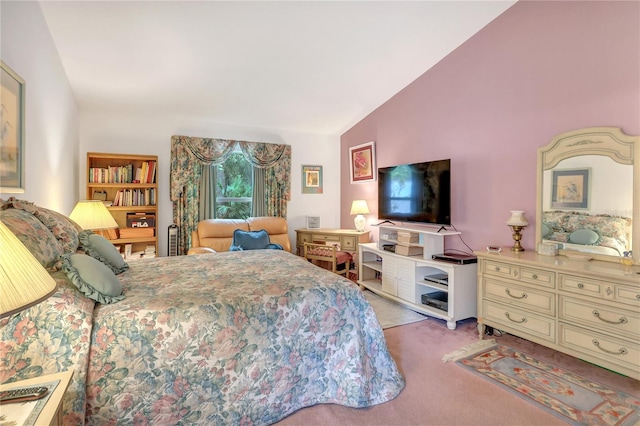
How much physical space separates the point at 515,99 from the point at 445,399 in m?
2.61

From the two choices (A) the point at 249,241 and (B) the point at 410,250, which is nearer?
(B) the point at 410,250

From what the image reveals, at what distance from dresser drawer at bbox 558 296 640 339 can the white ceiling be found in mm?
2607

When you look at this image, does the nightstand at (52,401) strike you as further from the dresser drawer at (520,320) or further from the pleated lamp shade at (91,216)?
the dresser drawer at (520,320)

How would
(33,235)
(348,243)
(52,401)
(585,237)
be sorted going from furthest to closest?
(348,243) → (585,237) → (33,235) → (52,401)

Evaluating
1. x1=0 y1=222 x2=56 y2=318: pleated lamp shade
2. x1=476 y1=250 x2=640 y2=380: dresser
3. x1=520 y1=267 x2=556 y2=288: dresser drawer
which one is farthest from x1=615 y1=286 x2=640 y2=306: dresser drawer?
x1=0 y1=222 x2=56 y2=318: pleated lamp shade

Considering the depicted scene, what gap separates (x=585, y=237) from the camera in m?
2.51

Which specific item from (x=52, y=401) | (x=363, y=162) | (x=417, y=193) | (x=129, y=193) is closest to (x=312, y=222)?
(x=363, y=162)

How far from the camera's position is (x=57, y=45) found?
2.80 meters

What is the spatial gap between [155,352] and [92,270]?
50cm

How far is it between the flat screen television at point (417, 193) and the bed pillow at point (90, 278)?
9.79 feet

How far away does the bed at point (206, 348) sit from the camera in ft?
4.55

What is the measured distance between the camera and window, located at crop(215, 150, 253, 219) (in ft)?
16.4

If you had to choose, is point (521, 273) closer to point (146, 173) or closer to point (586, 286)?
point (586, 286)

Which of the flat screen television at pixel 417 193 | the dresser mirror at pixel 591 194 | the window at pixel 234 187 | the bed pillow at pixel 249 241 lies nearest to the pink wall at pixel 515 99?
the dresser mirror at pixel 591 194
